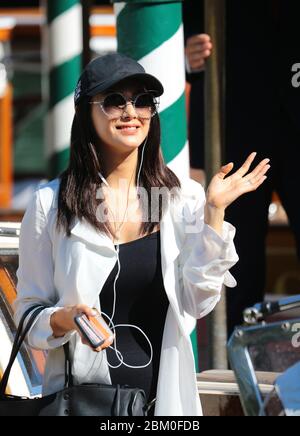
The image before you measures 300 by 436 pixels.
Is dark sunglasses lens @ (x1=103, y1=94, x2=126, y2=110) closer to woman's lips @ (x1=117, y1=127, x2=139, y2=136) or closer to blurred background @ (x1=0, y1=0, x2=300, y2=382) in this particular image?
woman's lips @ (x1=117, y1=127, x2=139, y2=136)

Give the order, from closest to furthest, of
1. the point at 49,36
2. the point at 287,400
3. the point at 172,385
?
the point at 287,400 → the point at 172,385 → the point at 49,36

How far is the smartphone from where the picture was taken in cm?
250

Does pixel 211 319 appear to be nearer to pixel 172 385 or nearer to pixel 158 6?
pixel 158 6

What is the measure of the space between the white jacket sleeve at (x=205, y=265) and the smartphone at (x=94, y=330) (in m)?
0.29

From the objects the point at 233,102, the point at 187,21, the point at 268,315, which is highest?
the point at 187,21

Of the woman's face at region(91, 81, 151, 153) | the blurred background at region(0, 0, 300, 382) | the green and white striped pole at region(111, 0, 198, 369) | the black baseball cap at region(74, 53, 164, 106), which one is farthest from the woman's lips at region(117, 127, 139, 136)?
the blurred background at region(0, 0, 300, 382)

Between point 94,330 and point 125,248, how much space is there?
0.39 m

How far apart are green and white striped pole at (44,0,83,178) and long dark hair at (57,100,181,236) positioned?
3.01 meters

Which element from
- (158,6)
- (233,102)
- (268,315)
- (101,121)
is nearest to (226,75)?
(233,102)

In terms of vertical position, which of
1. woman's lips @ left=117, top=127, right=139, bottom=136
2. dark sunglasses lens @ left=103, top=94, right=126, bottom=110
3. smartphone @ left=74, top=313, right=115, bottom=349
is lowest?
smartphone @ left=74, top=313, right=115, bottom=349

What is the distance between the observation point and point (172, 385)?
2.78m

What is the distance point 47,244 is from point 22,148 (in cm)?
968

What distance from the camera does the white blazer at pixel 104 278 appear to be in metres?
2.74

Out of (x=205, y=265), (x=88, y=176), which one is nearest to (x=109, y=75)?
(x=88, y=176)
